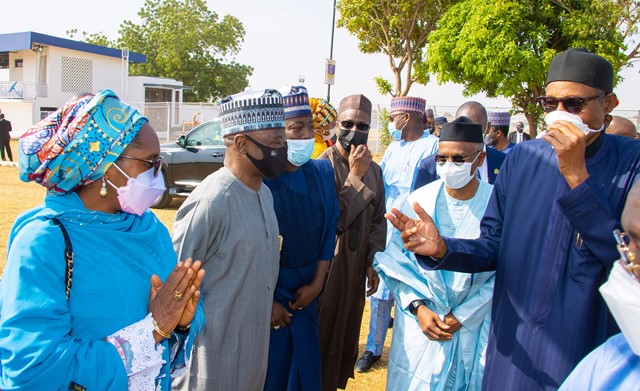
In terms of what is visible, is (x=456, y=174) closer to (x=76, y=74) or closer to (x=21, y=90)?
(x=21, y=90)

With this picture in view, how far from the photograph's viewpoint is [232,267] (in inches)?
100

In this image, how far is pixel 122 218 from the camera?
6.61 feet

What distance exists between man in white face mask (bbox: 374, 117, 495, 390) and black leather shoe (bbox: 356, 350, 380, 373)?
1568 mm

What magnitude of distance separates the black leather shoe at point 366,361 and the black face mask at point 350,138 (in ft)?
6.18

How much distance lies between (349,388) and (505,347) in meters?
2.16

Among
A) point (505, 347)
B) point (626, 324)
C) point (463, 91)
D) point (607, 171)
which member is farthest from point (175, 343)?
point (463, 91)

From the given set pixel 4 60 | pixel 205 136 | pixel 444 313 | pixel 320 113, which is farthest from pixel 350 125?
pixel 4 60

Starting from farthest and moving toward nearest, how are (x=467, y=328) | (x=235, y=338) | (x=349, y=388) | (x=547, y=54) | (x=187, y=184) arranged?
(x=547, y=54)
(x=187, y=184)
(x=349, y=388)
(x=467, y=328)
(x=235, y=338)

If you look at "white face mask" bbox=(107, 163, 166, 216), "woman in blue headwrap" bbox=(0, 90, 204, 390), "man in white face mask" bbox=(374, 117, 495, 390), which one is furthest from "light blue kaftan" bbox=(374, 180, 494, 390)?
"white face mask" bbox=(107, 163, 166, 216)

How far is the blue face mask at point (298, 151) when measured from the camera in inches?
131

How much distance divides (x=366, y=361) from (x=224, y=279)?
97.2 inches

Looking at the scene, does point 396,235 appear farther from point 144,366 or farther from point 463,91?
point 463,91

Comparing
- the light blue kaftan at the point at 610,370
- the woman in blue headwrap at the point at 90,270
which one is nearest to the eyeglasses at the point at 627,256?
the light blue kaftan at the point at 610,370

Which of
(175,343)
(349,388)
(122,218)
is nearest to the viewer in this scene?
(122,218)
